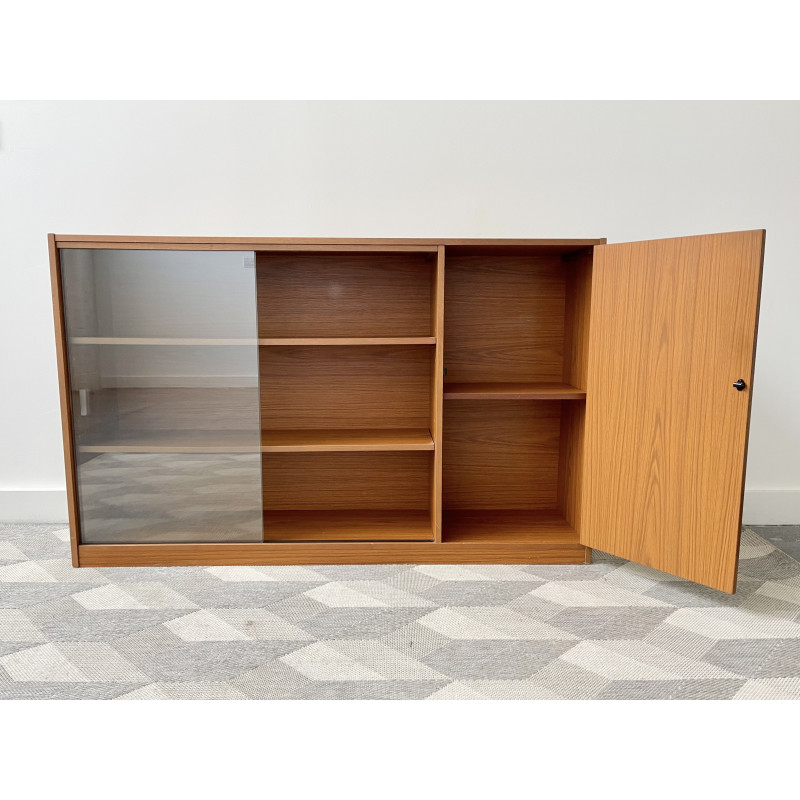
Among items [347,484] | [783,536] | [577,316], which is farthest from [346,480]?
[783,536]

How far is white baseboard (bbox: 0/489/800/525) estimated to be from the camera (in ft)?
10.3

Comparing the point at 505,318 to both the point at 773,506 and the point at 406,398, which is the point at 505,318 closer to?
the point at 406,398

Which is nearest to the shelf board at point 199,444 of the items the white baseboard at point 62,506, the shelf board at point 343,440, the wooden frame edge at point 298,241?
the shelf board at point 343,440

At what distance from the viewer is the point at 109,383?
2.49 meters

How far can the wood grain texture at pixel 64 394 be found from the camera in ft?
7.83

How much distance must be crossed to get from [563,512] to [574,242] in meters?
1.24

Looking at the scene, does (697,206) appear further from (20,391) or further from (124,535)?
(20,391)

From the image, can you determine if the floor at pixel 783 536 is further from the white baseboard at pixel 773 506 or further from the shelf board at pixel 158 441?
the shelf board at pixel 158 441

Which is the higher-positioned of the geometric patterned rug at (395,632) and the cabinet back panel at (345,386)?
the cabinet back panel at (345,386)

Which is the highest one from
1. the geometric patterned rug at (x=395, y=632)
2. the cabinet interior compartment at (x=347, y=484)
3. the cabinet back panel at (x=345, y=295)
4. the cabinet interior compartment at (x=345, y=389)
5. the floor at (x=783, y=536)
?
the cabinet back panel at (x=345, y=295)

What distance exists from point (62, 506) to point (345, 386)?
5.04ft

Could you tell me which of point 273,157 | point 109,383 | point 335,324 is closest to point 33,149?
point 273,157

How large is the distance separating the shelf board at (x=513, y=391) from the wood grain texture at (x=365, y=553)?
604 mm

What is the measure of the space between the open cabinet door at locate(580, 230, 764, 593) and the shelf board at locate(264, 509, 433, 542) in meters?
0.75
